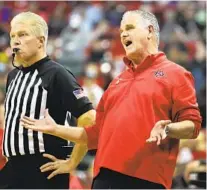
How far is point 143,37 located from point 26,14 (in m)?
0.81

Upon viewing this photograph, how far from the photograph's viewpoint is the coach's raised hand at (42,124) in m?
4.29

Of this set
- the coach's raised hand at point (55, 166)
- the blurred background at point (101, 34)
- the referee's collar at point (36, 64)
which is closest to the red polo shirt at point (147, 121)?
the coach's raised hand at point (55, 166)

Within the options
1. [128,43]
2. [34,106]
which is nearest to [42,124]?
[34,106]

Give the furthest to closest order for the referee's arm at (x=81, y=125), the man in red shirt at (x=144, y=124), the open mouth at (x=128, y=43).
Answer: the referee's arm at (x=81, y=125)
the open mouth at (x=128, y=43)
the man in red shirt at (x=144, y=124)

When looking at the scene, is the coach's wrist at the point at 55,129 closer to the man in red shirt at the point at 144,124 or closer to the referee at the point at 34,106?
the man in red shirt at the point at 144,124

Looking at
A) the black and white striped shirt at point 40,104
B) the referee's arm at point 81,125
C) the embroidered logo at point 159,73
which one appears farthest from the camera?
the referee's arm at point 81,125

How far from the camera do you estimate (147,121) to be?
411cm

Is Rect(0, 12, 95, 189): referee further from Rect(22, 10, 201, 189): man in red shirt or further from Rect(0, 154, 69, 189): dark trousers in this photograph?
Rect(22, 10, 201, 189): man in red shirt

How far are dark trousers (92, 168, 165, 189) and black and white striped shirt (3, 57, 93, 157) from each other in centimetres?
57

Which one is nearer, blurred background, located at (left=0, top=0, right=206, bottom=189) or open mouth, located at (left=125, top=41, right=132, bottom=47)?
open mouth, located at (left=125, top=41, right=132, bottom=47)

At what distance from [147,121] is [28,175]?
0.93 meters

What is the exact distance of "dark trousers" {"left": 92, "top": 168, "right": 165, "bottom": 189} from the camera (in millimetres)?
4113

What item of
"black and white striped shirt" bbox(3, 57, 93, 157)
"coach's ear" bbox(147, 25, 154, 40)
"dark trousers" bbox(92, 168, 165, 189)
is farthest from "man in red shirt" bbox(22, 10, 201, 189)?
"black and white striped shirt" bbox(3, 57, 93, 157)

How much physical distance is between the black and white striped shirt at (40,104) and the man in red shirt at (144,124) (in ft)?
0.88
